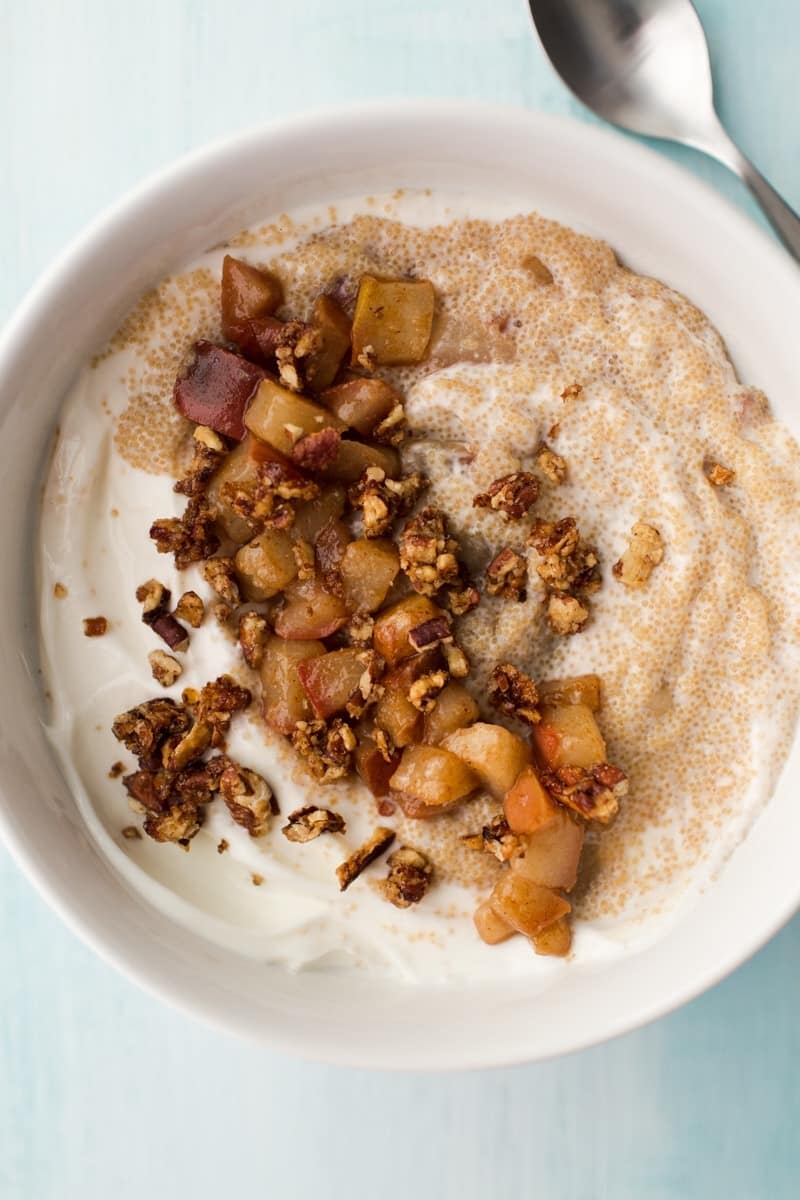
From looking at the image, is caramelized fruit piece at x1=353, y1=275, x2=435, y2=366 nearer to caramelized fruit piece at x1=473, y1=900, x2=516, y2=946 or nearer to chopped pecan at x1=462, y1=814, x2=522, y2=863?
chopped pecan at x1=462, y1=814, x2=522, y2=863

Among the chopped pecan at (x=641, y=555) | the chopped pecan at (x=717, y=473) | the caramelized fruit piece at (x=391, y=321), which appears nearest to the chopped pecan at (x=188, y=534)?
the caramelized fruit piece at (x=391, y=321)

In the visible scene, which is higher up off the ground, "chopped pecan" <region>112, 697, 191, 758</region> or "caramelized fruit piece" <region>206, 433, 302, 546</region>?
"caramelized fruit piece" <region>206, 433, 302, 546</region>

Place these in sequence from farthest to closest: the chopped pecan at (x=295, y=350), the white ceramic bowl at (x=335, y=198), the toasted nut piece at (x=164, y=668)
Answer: the toasted nut piece at (x=164, y=668) < the chopped pecan at (x=295, y=350) < the white ceramic bowl at (x=335, y=198)

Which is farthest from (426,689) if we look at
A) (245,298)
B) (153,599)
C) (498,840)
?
(245,298)

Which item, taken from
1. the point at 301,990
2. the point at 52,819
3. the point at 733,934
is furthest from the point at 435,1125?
the point at 52,819

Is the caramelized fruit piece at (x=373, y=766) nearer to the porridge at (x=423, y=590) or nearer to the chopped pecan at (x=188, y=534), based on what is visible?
the porridge at (x=423, y=590)

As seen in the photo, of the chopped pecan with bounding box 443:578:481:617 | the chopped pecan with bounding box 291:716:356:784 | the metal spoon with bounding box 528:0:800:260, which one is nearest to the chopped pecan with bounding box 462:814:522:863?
the chopped pecan with bounding box 291:716:356:784
